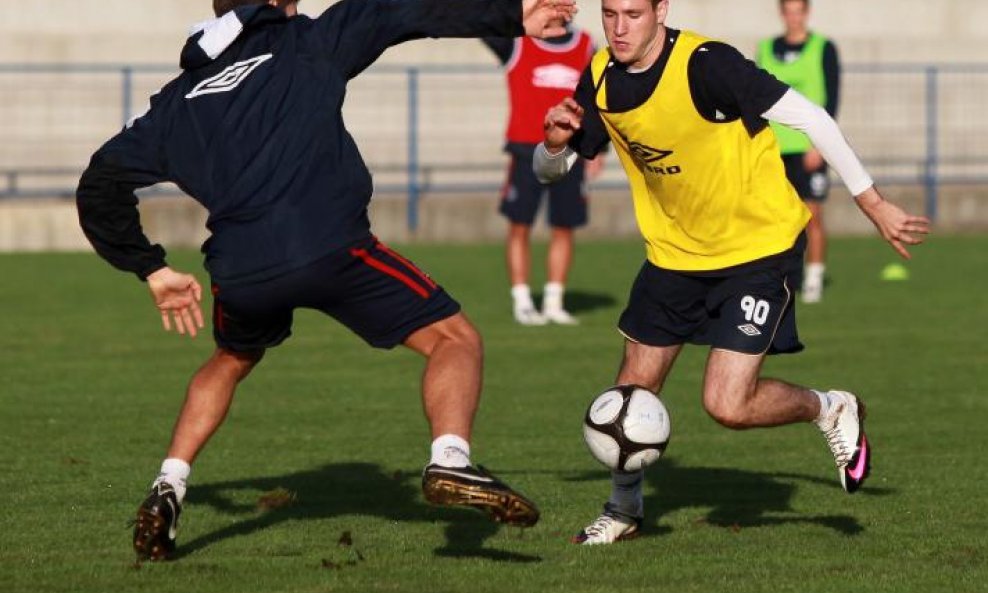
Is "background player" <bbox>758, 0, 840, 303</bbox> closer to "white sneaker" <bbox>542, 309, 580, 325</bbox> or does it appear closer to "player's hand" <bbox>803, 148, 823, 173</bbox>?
"player's hand" <bbox>803, 148, 823, 173</bbox>

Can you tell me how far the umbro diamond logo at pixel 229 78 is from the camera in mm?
6402

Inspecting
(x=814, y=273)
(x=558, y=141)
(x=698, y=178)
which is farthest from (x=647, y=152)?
(x=814, y=273)

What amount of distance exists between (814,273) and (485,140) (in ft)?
28.4

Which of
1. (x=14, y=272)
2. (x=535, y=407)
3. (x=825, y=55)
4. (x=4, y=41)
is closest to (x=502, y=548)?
(x=535, y=407)

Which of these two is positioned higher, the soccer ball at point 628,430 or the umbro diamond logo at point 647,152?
the umbro diamond logo at point 647,152

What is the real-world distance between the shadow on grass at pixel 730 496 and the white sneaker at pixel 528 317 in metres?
5.65

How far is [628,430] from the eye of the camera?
695 cm

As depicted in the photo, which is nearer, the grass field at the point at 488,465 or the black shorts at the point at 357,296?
the black shorts at the point at 357,296

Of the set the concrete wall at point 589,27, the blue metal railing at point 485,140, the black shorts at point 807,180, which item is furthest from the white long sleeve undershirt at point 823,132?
the concrete wall at point 589,27

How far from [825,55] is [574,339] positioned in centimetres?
345

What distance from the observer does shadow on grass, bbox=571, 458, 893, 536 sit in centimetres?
750

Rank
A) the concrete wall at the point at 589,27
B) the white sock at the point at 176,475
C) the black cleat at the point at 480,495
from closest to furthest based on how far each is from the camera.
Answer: the black cleat at the point at 480,495 → the white sock at the point at 176,475 → the concrete wall at the point at 589,27

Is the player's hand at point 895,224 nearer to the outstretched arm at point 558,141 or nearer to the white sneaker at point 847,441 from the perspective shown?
the white sneaker at point 847,441

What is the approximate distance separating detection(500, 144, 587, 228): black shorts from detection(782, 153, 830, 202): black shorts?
1803 mm
